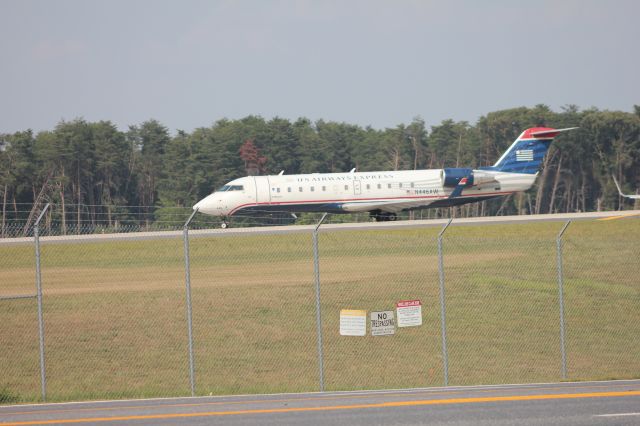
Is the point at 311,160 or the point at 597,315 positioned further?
the point at 311,160

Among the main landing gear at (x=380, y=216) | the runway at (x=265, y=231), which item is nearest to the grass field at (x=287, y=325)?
the runway at (x=265, y=231)

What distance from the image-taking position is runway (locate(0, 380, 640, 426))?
37.7 feet

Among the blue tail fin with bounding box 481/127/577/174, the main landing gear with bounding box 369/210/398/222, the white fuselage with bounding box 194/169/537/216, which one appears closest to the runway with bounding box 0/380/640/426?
the white fuselage with bounding box 194/169/537/216

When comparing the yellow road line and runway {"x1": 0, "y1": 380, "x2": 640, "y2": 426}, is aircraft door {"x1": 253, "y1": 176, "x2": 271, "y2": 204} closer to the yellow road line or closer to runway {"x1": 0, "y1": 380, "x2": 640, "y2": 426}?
runway {"x1": 0, "y1": 380, "x2": 640, "y2": 426}

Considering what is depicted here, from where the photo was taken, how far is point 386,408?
12.5m

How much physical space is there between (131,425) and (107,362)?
6328 mm

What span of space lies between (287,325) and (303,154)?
53.0 m

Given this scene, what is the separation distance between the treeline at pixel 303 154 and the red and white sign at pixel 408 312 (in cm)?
4765

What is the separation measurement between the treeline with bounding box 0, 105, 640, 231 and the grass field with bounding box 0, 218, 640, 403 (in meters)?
34.6

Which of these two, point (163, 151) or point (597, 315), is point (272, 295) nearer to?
point (597, 315)

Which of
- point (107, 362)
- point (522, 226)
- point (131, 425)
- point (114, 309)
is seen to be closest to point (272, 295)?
point (114, 309)

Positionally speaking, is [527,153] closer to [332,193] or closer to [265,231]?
[332,193]

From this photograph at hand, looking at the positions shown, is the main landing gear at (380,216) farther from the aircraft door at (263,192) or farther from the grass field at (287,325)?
the grass field at (287,325)

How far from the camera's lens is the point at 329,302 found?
21812 millimetres
